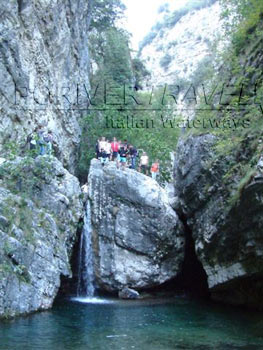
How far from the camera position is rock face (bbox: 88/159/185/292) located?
20328 millimetres

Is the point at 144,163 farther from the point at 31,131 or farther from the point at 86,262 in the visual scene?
the point at 31,131

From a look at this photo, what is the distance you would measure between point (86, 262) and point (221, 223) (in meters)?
6.82

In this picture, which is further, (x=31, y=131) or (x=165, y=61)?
(x=165, y=61)

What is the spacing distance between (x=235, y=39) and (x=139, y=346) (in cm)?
1442

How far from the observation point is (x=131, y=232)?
812 inches

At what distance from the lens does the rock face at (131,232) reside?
66.7 feet

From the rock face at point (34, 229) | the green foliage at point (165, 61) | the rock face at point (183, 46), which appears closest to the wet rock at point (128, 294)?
the rock face at point (34, 229)

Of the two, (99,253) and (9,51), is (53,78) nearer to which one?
(9,51)

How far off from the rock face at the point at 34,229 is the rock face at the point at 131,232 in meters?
1.22

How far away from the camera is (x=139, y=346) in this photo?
448 inches

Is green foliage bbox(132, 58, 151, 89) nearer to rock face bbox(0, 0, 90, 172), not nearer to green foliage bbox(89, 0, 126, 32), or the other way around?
green foliage bbox(89, 0, 126, 32)

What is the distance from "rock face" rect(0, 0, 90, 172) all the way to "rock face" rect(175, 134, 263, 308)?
8403mm

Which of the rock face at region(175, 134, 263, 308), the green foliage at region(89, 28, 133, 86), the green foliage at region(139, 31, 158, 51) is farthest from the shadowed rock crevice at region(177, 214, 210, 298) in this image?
the green foliage at region(139, 31, 158, 51)

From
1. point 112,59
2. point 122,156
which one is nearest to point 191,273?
point 122,156
